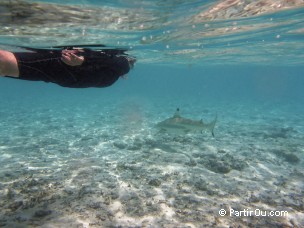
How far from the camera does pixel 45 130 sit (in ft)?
66.5

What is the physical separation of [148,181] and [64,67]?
20.6 ft

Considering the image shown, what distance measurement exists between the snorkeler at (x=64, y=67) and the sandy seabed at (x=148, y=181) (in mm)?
3882

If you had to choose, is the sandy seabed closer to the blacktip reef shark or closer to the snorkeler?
the blacktip reef shark

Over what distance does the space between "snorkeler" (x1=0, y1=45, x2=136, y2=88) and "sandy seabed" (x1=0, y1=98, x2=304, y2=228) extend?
3882 mm

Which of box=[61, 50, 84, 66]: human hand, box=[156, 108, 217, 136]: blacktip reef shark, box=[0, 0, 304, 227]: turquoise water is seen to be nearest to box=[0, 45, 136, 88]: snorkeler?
box=[61, 50, 84, 66]: human hand

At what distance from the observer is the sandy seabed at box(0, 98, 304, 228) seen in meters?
7.08

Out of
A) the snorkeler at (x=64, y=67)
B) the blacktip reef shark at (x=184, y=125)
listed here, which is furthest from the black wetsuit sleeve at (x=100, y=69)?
the blacktip reef shark at (x=184, y=125)

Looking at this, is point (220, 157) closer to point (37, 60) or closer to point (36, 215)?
point (36, 215)

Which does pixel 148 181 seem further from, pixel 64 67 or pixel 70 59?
pixel 70 59

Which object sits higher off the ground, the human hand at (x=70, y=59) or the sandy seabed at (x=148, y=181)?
the human hand at (x=70, y=59)

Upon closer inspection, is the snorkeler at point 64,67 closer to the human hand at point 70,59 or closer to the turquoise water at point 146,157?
the human hand at point 70,59

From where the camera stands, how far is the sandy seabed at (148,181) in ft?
23.2

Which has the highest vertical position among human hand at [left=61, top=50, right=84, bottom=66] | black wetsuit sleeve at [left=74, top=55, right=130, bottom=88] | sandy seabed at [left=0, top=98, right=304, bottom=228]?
human hand at [left=61, top=50, right=84, bottom=66]

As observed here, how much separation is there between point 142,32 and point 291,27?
11146mm
